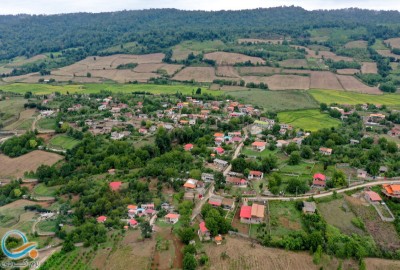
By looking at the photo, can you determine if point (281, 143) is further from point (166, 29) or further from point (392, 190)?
point (166, 29)

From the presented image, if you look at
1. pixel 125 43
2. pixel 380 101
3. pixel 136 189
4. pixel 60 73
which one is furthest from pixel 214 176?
pixel 125 43

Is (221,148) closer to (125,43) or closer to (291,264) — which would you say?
(291,264)

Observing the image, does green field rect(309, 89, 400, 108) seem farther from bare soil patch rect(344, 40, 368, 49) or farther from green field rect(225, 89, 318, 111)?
bare soil patch rect(344, 40, 368, 49)

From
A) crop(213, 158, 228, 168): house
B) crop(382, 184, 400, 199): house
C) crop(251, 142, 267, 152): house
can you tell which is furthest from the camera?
crop(251, 142, 267, 152): house

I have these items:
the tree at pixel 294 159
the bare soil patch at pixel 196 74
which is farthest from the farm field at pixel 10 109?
the tree at pixel 294 159

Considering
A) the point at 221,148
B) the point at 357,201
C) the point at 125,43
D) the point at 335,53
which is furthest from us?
the point at 125,43

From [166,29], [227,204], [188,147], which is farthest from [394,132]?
[166,29]

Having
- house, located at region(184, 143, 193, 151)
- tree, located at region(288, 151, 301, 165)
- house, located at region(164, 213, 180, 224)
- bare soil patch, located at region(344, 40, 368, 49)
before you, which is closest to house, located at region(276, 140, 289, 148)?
tree, located at region(288, 151, 301, 165)
